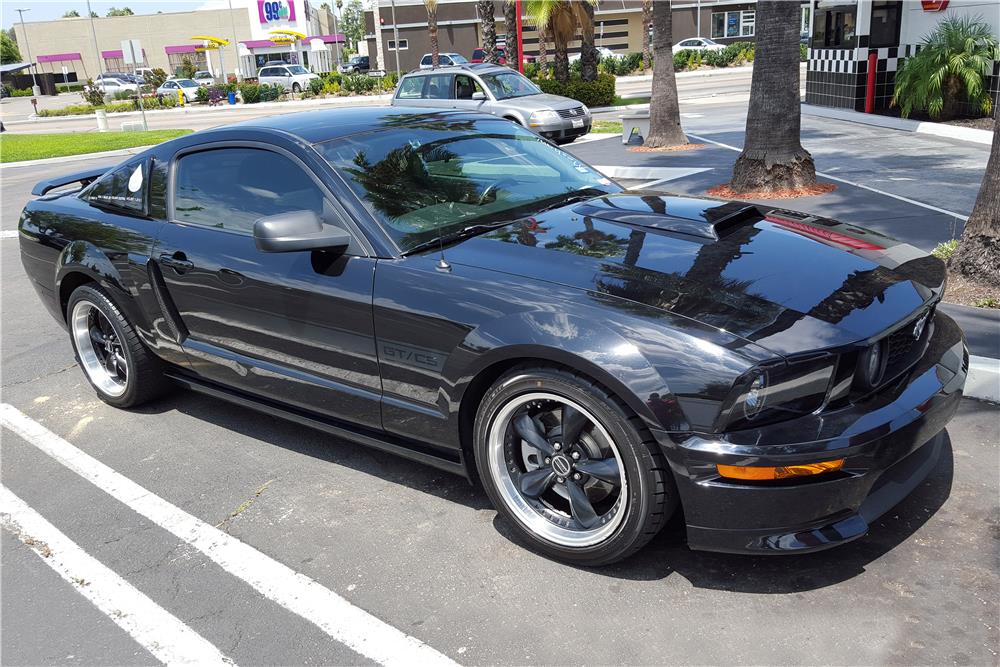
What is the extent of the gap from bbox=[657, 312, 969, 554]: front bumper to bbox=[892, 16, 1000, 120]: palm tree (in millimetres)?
13435

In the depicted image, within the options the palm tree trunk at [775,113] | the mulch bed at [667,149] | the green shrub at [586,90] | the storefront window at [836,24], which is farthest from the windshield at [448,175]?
the green shrub at [586,90]

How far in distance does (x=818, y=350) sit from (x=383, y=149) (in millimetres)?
2218

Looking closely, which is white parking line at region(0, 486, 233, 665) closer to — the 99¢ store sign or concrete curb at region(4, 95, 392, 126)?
concrete curb at region(4, 95, 392, 126)

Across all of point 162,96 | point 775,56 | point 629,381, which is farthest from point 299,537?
point 162,96

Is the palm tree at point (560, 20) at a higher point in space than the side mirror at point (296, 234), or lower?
higher

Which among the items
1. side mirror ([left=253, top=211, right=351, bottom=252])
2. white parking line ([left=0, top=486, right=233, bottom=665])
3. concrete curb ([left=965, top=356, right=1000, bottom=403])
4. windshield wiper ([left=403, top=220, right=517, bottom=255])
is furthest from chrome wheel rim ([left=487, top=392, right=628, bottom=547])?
concrete curb ([left=965, top=356, right=1000, bottom=403])

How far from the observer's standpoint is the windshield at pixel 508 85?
60.2 feet

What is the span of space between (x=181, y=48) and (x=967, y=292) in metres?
81.2

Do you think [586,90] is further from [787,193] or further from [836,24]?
[787,193]

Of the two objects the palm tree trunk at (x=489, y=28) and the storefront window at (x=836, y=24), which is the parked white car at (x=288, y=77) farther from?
the storefront window at (x=836, y=24)

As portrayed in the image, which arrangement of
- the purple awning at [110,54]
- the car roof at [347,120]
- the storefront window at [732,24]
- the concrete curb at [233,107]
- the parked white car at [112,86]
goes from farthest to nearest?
the purple awning at [110,54], the storefront window at [732,24], the parked white car at [112,86], the concrete curb at [233,107], the car roof at [347,120]

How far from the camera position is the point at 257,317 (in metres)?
3.95

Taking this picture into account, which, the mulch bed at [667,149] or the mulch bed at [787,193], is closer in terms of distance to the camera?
the mulch bed at [787,193]

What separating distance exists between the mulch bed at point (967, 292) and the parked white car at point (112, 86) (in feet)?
181
